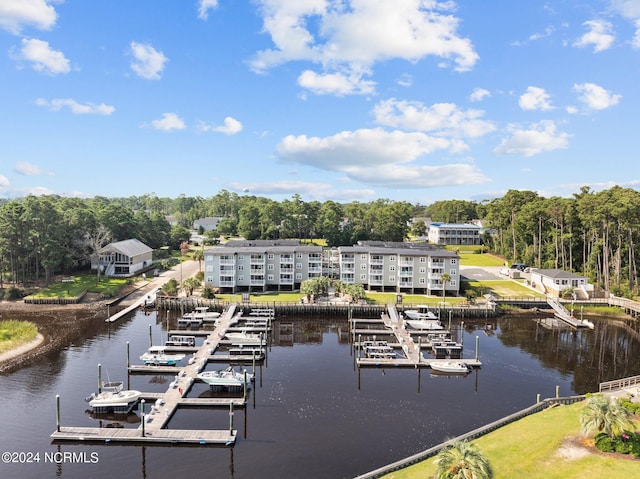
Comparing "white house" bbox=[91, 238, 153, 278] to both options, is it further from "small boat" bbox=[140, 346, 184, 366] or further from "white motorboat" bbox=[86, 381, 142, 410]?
"white motorboat" bbox=[86, 381, 142, 410]

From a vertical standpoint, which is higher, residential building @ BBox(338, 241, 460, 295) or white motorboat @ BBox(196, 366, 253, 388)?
residential building @ BBox(338, 241, 460, 295)

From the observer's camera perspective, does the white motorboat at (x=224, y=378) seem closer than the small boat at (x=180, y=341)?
Yes

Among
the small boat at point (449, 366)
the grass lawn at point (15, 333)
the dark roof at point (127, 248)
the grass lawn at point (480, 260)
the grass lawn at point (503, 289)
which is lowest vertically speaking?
the small boat at point (449, 366)

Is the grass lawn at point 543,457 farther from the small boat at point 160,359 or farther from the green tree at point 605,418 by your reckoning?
the small boat at point 160,359

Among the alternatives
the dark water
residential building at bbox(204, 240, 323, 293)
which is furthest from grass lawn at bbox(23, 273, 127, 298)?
the dark water

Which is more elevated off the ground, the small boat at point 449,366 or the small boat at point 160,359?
the small boat at point 160,359

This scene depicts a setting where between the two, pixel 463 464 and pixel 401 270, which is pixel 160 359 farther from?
pixel 401 270

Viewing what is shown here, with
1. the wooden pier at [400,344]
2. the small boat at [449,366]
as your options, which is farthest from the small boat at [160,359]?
the small boat at [449,366]

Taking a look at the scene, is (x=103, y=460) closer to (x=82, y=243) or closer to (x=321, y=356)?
(x=321, y=356)
